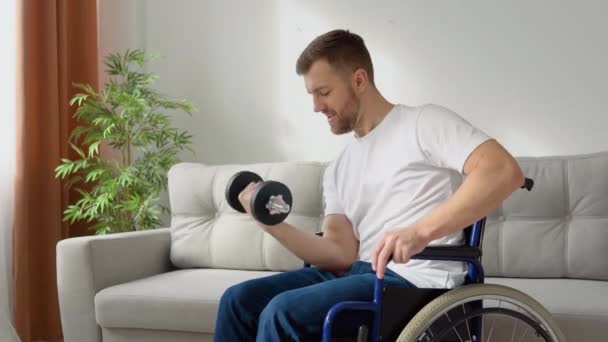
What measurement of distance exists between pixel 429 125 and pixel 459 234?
25cm

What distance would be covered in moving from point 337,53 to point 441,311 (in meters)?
0.72

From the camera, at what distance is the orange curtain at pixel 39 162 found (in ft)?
10.8

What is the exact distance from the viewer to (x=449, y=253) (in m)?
1.50

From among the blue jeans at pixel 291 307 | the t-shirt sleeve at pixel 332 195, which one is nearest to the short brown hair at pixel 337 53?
the t-shirt sleeve at pixel 332 195

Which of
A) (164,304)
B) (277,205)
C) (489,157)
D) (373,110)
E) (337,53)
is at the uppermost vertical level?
(337,53)

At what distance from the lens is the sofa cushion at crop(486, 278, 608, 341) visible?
199 centimetres

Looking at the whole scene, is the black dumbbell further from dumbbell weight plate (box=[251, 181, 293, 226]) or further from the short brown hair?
the short brown hair

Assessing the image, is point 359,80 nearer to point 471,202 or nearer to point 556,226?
point 471,202

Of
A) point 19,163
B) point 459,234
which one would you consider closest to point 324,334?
point 459,234

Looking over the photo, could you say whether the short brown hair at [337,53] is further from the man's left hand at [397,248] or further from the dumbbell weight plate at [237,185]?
the man's left hand at [397,248]

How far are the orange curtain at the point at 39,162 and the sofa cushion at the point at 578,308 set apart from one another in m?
2.13

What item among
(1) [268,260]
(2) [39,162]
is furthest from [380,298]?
(2) [39,162]

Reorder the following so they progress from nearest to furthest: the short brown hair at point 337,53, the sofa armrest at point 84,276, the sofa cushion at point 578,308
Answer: the short brown hair at point 337,53
the sofa cushion at point 578,308
the sofa armrest at point 84,276

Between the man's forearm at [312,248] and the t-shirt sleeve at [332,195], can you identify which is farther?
the t-shirt sleeve at [332,195]
